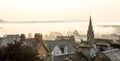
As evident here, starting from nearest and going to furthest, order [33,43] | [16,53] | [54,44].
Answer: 1. [16,53]
2. [33,43]
3. [54,44]

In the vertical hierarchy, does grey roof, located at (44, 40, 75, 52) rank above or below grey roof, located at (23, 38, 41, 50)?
below

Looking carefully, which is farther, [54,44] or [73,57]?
[54,44]

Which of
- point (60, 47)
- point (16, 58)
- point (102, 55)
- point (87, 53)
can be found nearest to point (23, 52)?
point (16, 58)

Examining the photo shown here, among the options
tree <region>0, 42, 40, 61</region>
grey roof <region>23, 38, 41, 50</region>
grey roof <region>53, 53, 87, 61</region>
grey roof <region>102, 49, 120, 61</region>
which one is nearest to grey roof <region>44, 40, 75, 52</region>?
grey roof <region>23, 38, 41, 50</region>

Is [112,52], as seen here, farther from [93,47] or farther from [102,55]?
[93,47]

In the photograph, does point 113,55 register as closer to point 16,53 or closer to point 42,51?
point 16,53

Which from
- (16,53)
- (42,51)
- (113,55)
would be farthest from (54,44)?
(16,53)

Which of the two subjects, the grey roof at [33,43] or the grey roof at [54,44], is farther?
the grey roof at [54,44]

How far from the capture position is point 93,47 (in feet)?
230

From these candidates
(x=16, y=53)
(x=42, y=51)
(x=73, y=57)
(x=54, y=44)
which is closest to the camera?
(x=16, y=53)

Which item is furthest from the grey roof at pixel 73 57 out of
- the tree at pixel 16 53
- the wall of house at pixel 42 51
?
the wall of house at pixel 42 51

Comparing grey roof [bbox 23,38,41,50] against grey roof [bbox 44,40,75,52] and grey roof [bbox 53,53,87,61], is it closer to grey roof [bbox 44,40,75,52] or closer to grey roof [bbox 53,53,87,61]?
grey roof [bbox 44,40,75,52]

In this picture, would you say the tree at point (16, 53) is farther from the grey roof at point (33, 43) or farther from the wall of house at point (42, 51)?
the wall of house at point (42, 51)

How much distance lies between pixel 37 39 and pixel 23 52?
29408 mm
